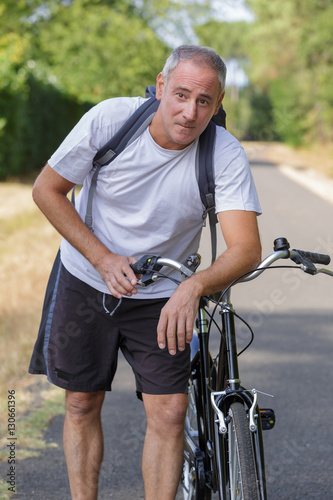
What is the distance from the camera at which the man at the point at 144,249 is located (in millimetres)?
2686

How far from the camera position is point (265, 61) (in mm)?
40688

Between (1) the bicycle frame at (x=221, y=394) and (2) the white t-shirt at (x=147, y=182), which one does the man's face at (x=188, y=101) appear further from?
(1) the bicycle frame at (x=221, y=394)

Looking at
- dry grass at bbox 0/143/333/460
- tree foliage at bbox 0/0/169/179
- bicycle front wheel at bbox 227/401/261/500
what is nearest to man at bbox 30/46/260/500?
bicycle front wheel at bbox 227/401/261/500

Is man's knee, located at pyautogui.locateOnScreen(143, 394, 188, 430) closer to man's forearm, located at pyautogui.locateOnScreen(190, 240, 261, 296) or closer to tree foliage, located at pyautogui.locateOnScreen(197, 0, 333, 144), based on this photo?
man's forearm, located at pyautogui.locateOnScreen(190, 240, 261, 296)

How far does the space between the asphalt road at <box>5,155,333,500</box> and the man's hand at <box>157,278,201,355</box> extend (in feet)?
4.56

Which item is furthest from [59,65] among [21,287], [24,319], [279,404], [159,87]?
[159,87]

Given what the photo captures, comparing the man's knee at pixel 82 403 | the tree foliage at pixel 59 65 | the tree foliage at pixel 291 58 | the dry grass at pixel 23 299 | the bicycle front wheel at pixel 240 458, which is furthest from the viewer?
the tree foliage at pixel 291 58

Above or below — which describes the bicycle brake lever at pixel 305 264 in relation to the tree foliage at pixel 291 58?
below

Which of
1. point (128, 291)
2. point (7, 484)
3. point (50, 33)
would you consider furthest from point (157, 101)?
point (50, 33)

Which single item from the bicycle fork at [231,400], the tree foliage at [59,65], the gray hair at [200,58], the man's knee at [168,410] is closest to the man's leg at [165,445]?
the man's knee at [168,410]

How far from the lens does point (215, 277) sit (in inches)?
101

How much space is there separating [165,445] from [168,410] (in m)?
0.14

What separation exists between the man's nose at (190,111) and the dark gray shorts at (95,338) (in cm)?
75

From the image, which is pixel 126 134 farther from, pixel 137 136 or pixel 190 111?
pixel 190 111
